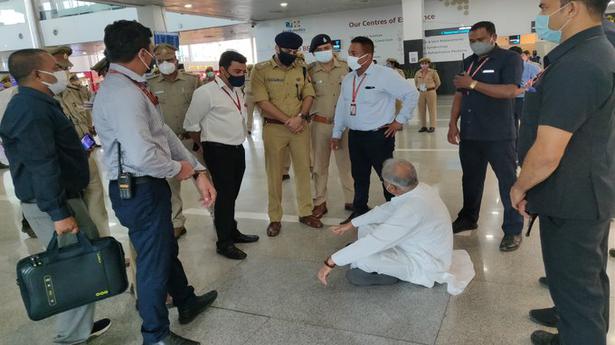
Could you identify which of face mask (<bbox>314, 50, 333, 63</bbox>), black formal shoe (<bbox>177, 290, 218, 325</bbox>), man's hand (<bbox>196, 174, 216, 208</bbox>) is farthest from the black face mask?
black formal shoe (<bbox>177, 290, 218, 325</bbox>)

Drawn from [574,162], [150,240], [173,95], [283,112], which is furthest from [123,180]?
[173,95]

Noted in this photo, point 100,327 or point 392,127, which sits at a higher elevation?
point 392,127

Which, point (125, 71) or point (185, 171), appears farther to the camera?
point (185, 171)

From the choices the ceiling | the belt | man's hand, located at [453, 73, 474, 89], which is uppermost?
the ceiling

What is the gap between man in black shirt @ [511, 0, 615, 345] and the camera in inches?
52.7

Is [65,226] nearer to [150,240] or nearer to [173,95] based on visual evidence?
[150,240]

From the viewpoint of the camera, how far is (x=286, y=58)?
11.1 feet

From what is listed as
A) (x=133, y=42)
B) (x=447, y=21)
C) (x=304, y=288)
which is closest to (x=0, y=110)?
(x=133, y=42)

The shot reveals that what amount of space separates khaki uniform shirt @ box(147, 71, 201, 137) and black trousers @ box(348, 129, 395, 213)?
1.43 m

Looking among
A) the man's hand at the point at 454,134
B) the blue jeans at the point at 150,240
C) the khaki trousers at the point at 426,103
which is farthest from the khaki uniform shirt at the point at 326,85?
the khaki trousers at the point at 426,103

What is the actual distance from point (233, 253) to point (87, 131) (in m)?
1.55

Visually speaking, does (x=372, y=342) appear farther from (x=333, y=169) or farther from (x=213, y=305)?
(x=333, y=169)

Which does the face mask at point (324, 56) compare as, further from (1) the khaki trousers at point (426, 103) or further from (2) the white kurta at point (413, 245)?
(1) the khaki trousers at point (426, 103)

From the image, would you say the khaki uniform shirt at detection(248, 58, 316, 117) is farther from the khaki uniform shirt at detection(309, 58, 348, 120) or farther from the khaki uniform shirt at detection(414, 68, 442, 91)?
the khaki uniform shirt at detection(414, 68, 442, 91)
